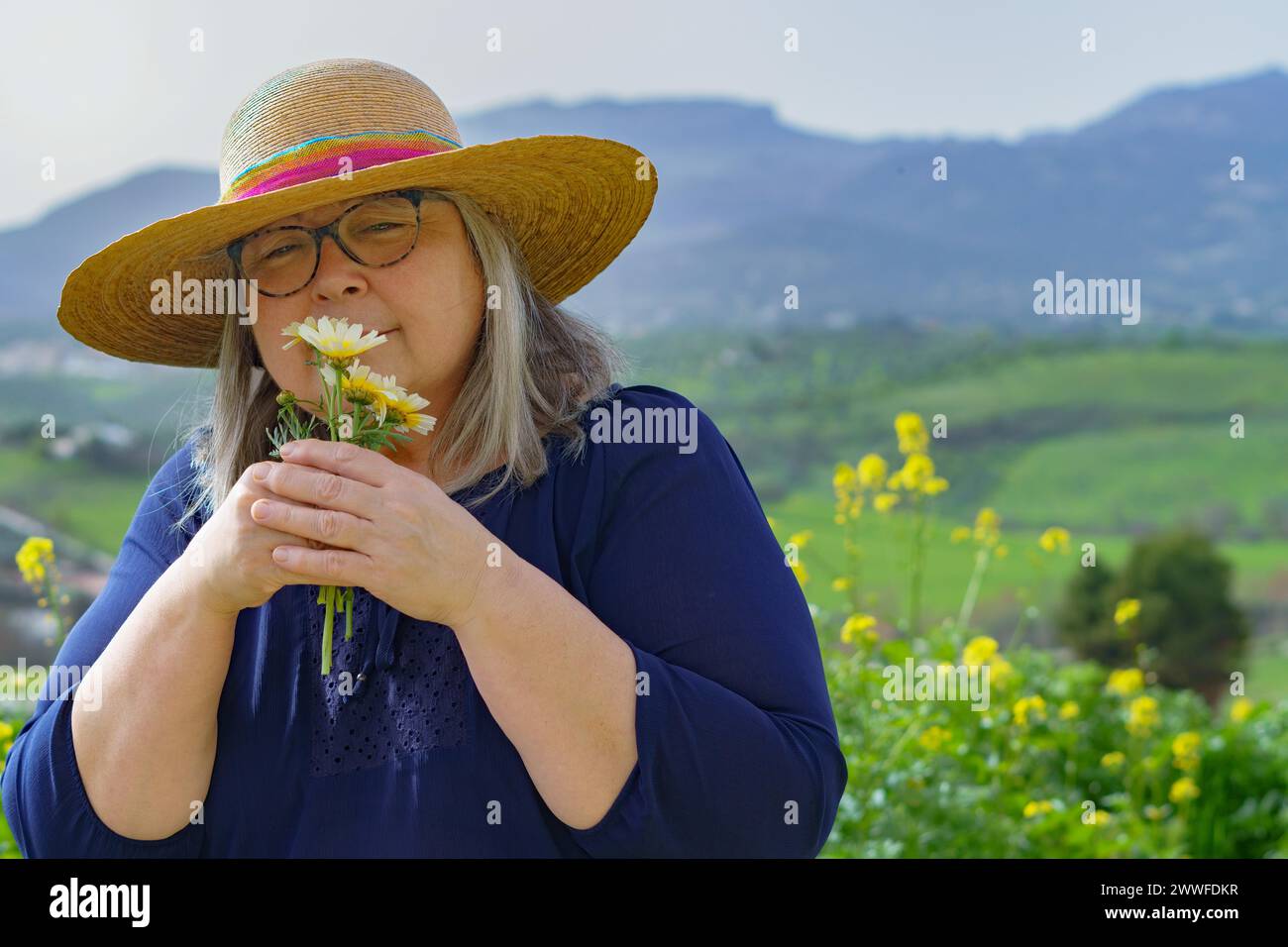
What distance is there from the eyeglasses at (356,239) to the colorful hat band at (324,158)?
2.3 inches

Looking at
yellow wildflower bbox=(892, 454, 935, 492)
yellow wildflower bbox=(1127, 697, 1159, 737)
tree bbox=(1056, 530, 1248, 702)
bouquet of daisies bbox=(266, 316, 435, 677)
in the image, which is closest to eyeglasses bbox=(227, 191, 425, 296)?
bouquet of daisies bbox=(266, 316, 435, 677)

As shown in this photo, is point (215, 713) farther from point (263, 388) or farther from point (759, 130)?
point (759, 130)

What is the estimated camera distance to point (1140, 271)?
16266 millimetres

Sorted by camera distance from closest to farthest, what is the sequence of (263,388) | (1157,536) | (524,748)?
(524,748), (263,388), (1157,536)

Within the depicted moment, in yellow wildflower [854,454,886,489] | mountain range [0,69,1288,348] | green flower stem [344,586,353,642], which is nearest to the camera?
green flower stem [344,586,353,642]

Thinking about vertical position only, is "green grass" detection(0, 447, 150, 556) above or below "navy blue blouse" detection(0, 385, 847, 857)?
above

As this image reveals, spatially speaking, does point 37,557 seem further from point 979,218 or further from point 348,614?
point 979,218

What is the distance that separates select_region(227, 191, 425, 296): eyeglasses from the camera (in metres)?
1.56

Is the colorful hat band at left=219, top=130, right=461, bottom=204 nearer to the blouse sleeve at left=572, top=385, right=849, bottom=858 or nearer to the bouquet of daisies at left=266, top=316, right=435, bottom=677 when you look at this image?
the bouquet of daisies at left=266, top=316, right=435, bottom=677

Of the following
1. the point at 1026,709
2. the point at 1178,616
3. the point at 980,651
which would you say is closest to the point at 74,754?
the point at 980,651

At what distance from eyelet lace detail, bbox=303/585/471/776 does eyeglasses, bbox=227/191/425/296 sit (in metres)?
0.41

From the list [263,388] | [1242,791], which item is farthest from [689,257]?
[263,388]
